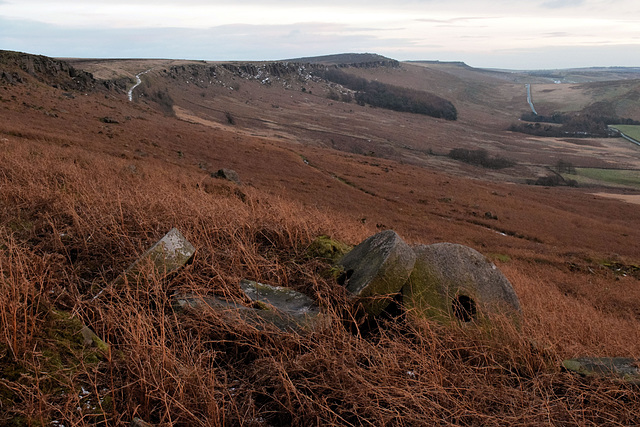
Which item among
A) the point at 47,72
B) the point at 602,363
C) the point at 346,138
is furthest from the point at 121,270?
the point at 346,138

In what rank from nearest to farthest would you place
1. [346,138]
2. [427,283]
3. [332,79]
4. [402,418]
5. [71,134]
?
1. [402,418]
2. [427,283]
3. [71,134]
4. [346,138]
5. [332,79]

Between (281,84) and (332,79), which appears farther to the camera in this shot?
(332,79)

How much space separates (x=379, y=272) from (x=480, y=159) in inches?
3414

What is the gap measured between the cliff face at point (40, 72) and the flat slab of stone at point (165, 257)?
159 feet

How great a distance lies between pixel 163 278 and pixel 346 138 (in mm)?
84253

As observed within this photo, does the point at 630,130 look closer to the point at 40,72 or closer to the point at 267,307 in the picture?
the point at 40,72

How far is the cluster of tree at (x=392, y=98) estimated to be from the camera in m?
142

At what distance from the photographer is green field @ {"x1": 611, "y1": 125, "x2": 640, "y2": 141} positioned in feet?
421

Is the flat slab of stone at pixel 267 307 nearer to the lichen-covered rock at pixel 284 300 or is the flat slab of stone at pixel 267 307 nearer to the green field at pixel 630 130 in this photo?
the lichen-covered rock at pixel 284 300

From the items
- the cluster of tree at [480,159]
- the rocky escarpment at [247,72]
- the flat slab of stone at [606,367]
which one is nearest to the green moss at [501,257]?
the flat slab of stone at [606,367]

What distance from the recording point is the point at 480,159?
8681 centimetres

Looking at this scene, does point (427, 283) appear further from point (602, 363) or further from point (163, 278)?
point (163, 278)

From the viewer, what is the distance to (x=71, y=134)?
105 ft

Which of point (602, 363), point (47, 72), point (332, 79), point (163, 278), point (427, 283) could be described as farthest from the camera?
point (332, 79)
